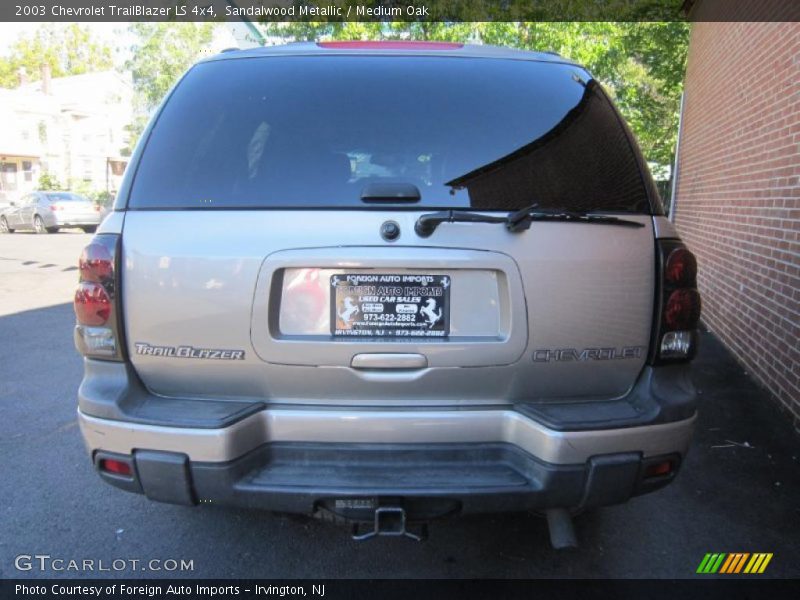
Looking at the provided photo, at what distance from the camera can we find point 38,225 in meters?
19.9

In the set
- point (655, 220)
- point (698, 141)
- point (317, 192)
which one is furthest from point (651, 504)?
point (698, 141)

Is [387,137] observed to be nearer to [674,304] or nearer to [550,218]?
[550,218]

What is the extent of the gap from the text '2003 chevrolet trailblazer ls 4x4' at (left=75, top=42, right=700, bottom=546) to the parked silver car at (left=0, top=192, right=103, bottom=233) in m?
20.3

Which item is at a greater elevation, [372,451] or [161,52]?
[161,52]

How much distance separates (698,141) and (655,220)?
6.66 metres

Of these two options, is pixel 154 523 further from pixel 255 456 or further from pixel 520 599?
pixel 520 599

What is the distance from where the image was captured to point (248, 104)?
2244 millimetres

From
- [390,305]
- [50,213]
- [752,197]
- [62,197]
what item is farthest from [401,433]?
[62,197]

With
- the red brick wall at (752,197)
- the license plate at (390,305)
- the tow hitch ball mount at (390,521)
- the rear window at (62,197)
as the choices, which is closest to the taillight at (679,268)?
the license plate at (390,305)

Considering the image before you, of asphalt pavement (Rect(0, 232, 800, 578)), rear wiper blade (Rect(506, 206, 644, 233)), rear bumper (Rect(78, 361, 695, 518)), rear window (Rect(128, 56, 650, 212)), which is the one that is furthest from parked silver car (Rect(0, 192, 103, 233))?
rear wiper blade (Rect(506, 206, 644, 233))

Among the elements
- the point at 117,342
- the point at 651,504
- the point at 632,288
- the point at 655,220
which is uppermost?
the point at 655,220

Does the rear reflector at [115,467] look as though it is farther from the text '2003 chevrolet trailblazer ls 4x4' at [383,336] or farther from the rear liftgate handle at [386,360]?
the rear liftgate handle at [386,360]

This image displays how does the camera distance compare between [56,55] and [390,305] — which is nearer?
[390,305]

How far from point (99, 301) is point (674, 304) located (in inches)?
79.1
